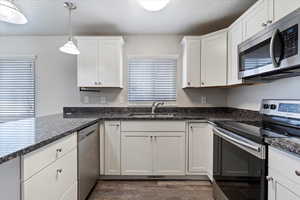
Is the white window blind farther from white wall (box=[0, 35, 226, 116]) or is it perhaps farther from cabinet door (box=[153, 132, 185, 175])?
cabinet door (box=[153, 132, 185, 175])

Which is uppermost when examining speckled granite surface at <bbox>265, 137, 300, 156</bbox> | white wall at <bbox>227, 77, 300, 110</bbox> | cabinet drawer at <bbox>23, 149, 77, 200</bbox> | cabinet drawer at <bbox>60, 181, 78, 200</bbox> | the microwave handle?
the microwave handle

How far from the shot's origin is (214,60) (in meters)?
2.89

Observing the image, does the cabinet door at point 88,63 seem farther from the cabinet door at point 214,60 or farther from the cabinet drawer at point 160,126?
the cabinet door at point 214,60

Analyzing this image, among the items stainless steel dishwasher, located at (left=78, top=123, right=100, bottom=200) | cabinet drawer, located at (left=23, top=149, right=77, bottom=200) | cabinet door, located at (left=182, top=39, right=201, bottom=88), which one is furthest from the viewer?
cabinet door, located at (left=182, top=39, right=201, bottom=88)

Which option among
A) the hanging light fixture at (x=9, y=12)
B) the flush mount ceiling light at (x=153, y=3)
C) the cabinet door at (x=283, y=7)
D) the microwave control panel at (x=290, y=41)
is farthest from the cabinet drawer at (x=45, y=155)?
the cabinet door at (x=283, y=7)

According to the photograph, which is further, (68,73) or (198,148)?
(68,73)

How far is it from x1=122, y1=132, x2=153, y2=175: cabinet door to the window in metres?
1.98

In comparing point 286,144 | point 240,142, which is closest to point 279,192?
point 286,144

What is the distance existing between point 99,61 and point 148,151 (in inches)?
62.0

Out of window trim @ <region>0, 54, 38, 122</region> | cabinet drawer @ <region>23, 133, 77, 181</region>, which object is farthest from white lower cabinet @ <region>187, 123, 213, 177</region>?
window trim @ <region>0, 54, 38, 122</region>

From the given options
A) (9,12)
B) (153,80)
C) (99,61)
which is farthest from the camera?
(153,80)

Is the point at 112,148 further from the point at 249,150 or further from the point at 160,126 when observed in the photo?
the point at 249,150

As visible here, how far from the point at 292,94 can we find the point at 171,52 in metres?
1.99

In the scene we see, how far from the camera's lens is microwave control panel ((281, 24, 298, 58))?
123 cm
